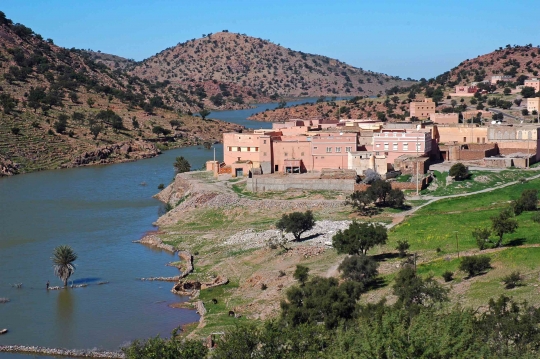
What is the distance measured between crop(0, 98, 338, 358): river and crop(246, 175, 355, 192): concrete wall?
614 centimetres

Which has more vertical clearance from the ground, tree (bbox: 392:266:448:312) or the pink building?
the pink building

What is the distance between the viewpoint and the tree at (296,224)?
37.5 metres

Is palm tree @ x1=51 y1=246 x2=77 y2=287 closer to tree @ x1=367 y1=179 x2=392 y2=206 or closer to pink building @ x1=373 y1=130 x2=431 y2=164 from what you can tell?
tree @ x1=367 y1=179 x2=392 y2=206

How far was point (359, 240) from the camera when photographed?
32125 millimetres

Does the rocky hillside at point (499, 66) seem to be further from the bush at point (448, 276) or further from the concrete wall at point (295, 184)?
the bush at point (448, 276)

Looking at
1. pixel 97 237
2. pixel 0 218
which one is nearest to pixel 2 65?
pixel 0 218

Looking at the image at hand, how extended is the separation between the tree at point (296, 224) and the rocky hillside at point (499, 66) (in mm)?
69599

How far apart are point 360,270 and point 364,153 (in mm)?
20461

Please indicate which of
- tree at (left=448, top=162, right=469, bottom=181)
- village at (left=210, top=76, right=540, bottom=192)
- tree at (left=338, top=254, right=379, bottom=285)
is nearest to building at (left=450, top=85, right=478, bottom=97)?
village at (left=210, top=76, right=540, bottom=192)

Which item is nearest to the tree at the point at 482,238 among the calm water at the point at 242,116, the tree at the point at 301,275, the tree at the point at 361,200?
the tree at the point at 301,275

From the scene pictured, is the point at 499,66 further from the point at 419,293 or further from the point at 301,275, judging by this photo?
the point at 419,293

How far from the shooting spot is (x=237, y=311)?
29.6 m

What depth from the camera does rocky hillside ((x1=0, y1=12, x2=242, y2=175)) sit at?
7825 centimetres

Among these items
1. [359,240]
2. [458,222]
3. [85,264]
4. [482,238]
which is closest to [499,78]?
[458,222]
